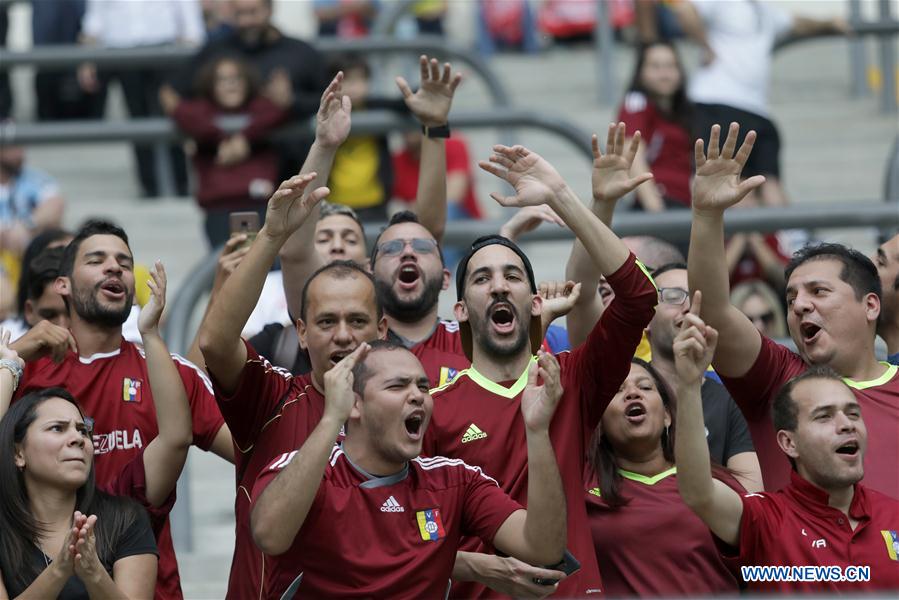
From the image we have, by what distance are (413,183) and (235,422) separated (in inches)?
191

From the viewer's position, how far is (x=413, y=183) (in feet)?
33.3

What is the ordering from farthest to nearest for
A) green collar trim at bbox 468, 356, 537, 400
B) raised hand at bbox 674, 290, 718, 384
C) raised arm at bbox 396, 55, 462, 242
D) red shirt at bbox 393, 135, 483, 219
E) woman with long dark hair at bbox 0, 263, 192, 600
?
1. red shirt at bbox 393, 135, 483, 219
2. raised arm at bbox 396, 55, 462, 242
3. green collar trim at bbox 468, 356, 537, 400
4. woman with long dark hair at bbox 0, 263, 192, 600
5. raised hand at bbox 674, 290, 718, 384

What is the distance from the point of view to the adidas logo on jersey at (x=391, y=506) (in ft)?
16.5

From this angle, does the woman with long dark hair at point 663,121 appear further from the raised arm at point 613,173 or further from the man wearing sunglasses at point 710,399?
the raised arm at point 613,173

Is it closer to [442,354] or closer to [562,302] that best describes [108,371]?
[442,354]

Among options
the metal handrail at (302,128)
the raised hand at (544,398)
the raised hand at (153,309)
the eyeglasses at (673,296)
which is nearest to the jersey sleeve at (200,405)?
the raised hand at (153,309)

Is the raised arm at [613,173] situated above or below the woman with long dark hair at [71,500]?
above

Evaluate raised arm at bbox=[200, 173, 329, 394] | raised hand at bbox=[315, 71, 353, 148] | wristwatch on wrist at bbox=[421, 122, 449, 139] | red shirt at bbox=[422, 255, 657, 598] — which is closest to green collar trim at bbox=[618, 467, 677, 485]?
red shirt at bbox=[422, 255, 657, 598]

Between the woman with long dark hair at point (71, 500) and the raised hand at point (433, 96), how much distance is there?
1.57 meters

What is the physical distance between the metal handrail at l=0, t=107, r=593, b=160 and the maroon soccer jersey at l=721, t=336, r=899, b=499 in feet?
10.7

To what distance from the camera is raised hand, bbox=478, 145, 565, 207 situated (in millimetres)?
5371

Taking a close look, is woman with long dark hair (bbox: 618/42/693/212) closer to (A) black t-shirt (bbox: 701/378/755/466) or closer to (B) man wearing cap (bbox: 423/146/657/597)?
(A) black t-shirt (bbox: 701/378/755/466)

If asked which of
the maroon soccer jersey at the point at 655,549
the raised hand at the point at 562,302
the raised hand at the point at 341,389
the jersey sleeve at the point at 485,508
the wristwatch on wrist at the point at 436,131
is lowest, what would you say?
the maroon soccer jersey at the point at 655,549

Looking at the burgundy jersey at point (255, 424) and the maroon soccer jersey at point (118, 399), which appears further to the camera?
the maroon soccer jersey at point (118, 399)
